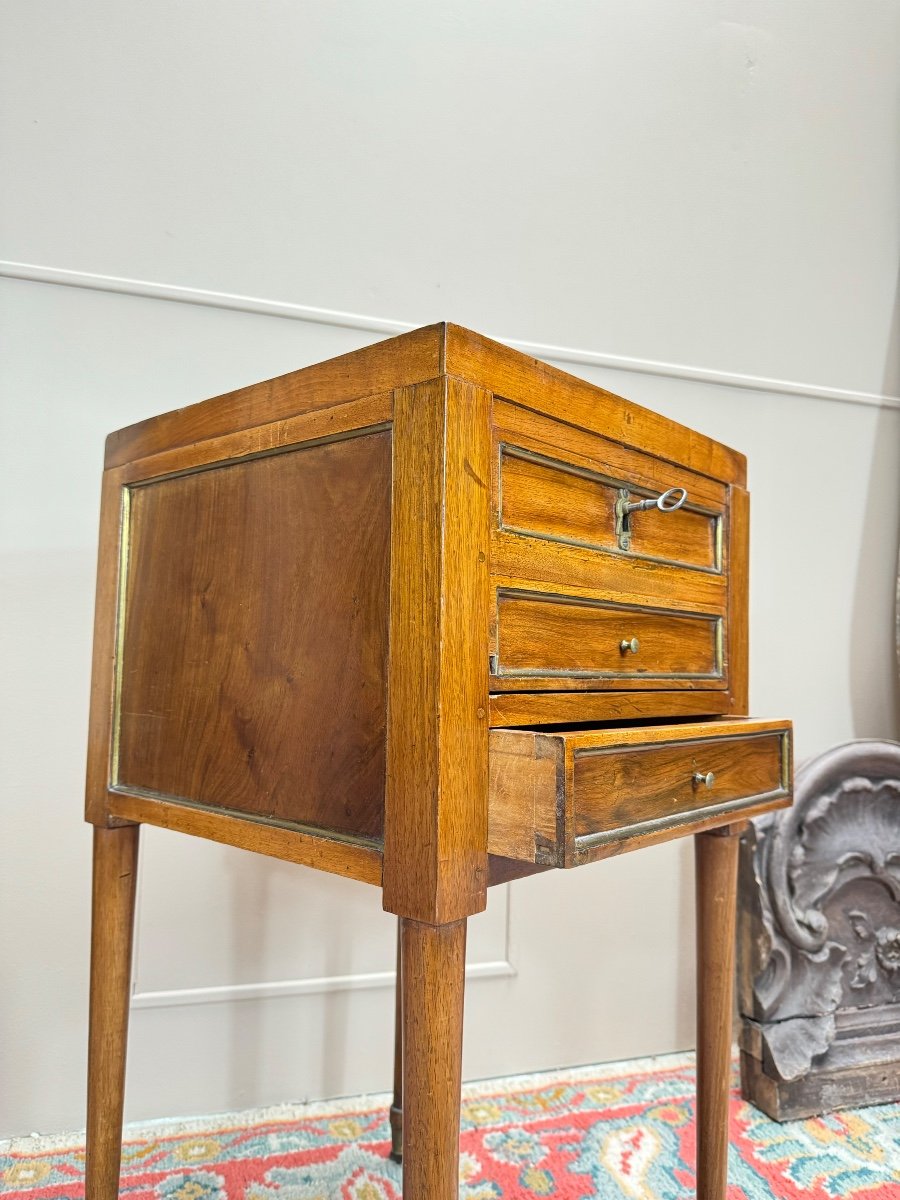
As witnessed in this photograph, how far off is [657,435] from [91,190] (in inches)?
36.9

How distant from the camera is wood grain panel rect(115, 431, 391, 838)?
68 centimetres

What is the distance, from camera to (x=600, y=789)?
2.06 feet

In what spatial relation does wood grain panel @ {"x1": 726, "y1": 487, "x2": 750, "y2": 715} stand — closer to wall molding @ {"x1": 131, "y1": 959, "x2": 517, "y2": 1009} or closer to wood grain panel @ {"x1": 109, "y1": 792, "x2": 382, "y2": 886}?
wood grain panel @ {"x1": 109, "y1": 792, "x2": 382, "y2": 886}

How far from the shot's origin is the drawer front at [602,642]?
69 cm

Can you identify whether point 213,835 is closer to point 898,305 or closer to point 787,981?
point 787,981

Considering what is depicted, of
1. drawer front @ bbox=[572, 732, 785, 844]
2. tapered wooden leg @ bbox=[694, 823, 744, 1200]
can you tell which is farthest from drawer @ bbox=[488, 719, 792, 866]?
tapered wooden leg @ bbox=[694, 823, 744, 1200]

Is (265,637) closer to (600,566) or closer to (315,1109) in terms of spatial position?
(600,566)

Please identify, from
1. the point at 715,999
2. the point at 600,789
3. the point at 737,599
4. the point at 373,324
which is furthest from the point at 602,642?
the point at 373,324

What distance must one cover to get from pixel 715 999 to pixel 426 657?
2.06 feet

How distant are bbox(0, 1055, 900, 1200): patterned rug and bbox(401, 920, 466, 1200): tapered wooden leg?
62 centimetres

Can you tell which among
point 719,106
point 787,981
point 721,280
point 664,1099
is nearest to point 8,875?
point 664,1099

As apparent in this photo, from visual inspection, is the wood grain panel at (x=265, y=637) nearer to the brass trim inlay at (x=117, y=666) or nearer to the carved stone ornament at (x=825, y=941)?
the brass trim inlay at (x=117, y=666)

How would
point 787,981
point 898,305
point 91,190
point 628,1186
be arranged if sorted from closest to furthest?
point 628,1186 → point 91,190 → point 787,981 → point 898,305

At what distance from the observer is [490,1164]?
1.20 meters
